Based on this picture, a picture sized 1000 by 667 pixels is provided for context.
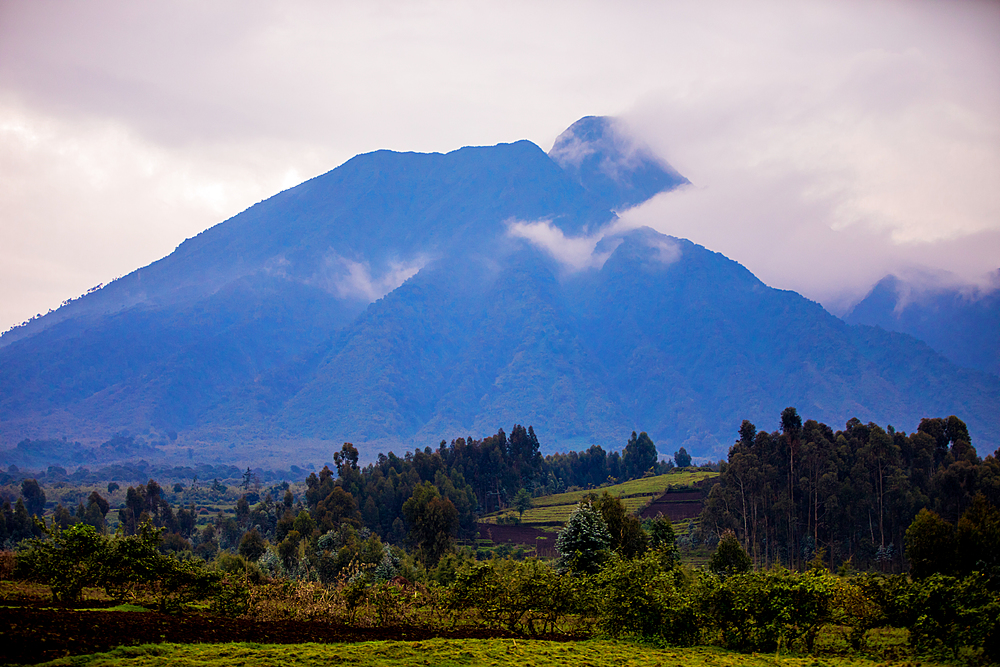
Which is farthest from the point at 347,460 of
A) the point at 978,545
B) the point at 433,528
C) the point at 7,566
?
the point at 978,545

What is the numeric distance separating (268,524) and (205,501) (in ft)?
248

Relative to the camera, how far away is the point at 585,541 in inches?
1705

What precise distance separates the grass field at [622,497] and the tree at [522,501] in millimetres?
843

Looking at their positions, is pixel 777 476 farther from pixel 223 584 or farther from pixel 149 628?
pixel 149 628

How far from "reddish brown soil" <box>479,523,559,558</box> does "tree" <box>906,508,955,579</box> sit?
153ft

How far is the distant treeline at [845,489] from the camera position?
2435 inches

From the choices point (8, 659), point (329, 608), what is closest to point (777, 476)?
point (329, 608)

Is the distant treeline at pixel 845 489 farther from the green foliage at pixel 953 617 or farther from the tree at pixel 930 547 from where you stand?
the green foliage at pixel 953 617

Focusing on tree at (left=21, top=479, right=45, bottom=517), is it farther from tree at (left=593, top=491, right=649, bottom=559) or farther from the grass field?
tree at (left=593, top=491, right=649, bottom=559)

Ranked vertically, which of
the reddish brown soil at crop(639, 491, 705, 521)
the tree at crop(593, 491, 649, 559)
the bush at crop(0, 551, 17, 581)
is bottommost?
the reddish brown soil at crop(639, 491, 705, 521)

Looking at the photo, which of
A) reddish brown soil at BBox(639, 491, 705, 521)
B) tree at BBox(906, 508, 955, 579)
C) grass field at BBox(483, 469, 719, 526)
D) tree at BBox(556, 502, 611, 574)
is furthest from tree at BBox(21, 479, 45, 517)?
tree at BBox(906, 508, 955, 579)

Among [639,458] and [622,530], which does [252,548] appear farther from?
[639,458]

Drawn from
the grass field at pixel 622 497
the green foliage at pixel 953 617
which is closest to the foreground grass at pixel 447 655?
the green foliage at pixel 953 617

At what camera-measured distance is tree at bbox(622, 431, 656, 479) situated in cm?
13575
